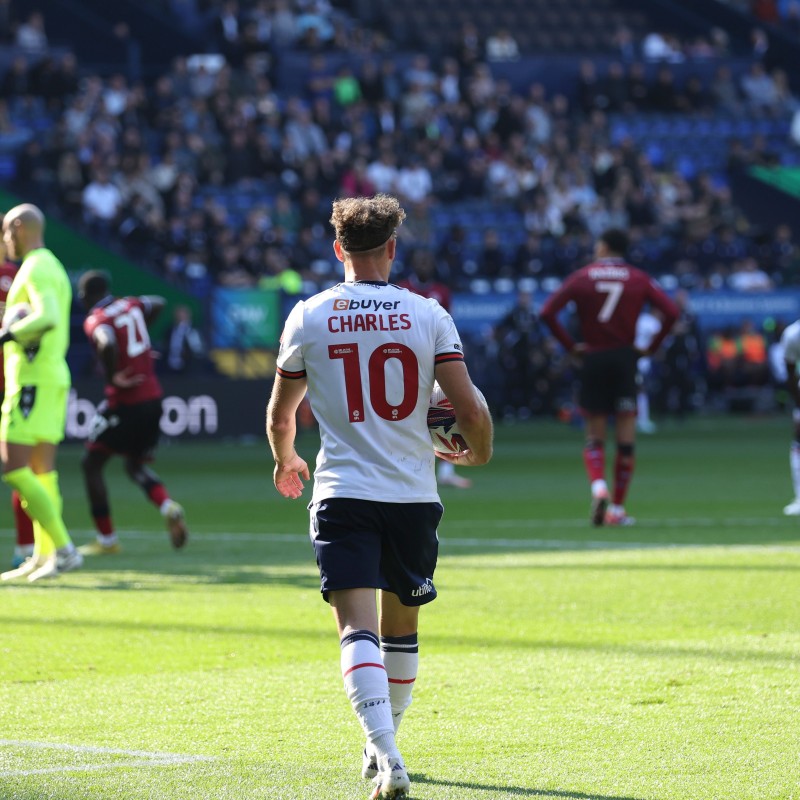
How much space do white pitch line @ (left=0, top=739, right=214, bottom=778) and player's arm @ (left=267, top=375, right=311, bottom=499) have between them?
0.99m

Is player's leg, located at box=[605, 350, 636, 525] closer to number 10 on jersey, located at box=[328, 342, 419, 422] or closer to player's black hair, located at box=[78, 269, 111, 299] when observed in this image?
player's black hair, located at box=[78, 269, 111, 299]

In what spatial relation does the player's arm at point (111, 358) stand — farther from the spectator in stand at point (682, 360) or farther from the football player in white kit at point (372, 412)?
the spectator in stand at point (682, 360)

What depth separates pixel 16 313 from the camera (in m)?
10.6

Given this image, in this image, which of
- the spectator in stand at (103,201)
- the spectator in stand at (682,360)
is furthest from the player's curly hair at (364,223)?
the spectator in stand at (682,360)

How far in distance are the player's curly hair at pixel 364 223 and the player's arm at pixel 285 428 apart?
48 cm

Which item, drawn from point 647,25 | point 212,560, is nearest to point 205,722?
point 212,560

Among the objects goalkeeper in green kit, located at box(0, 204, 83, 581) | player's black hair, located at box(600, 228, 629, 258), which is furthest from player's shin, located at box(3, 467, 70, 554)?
player's black hair, located at box(600, 228, 629, 258)

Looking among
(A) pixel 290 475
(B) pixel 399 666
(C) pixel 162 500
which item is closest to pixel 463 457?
(A) pixel 290 475

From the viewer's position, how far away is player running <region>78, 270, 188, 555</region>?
12328 millimetres

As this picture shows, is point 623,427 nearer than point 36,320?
No

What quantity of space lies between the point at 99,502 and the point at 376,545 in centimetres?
757

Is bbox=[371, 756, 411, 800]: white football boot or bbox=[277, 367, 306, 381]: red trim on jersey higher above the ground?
bbox=[277, 367, 306, 381]: red trim on jersey

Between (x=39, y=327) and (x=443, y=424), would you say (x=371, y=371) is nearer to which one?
(x=443, y=424)

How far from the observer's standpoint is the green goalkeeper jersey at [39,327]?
10.4m
